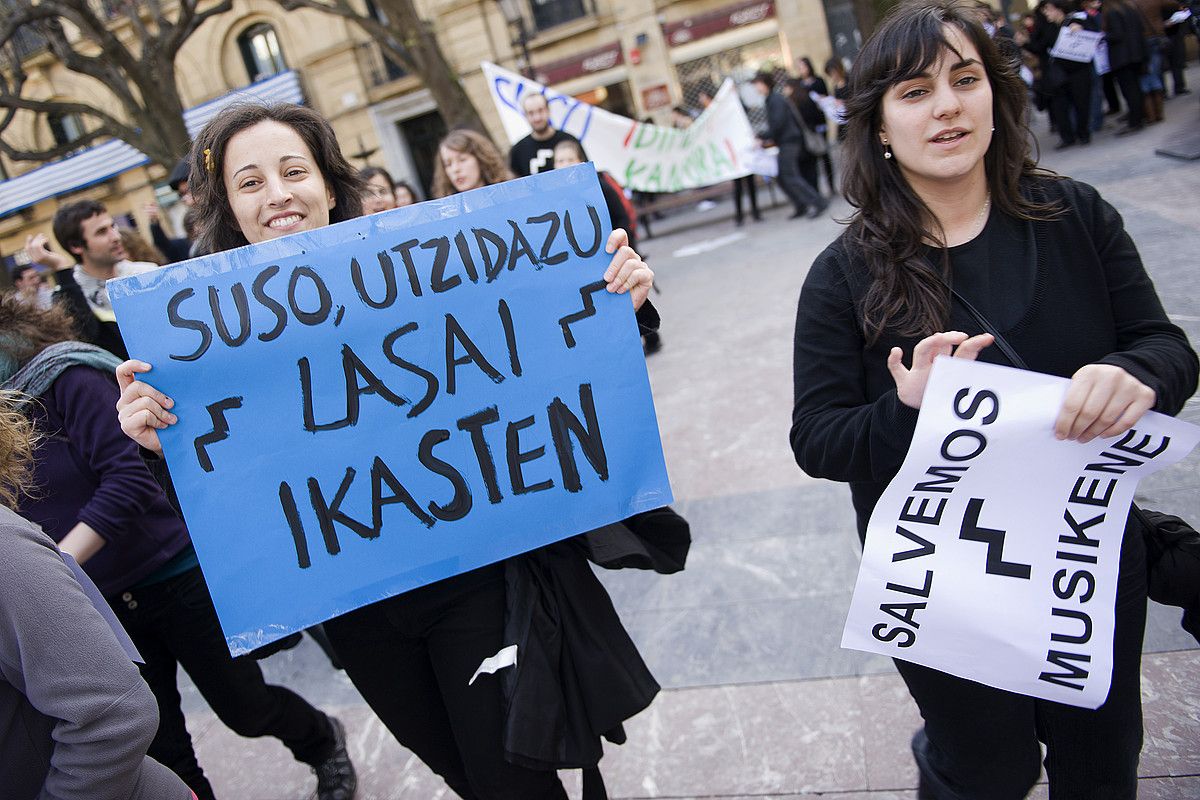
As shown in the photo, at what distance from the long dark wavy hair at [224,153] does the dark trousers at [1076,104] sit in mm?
10317

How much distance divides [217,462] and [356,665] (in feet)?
1.87

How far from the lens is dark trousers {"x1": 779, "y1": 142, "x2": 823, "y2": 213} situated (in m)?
10.6

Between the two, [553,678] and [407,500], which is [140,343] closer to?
[407,500]

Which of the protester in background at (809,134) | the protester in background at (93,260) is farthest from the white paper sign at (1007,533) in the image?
the protester in background at (809,134)

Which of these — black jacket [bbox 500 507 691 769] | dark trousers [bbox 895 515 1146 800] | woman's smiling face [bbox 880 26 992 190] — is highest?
woman's smiling face [bbox 880 26 992 190]

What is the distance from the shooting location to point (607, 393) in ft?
6.10

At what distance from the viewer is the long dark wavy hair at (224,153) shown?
1.96m

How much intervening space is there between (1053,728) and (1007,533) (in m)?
0.45

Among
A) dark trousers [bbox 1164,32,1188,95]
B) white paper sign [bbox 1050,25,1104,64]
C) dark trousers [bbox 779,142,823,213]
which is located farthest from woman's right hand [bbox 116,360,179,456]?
dark trousers [bbox 1164,32,1188,95]

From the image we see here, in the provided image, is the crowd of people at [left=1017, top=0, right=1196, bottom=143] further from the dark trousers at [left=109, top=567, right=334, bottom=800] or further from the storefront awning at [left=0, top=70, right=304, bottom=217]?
the storefront awning at [left=0, top=70, right=304, bottom=217]

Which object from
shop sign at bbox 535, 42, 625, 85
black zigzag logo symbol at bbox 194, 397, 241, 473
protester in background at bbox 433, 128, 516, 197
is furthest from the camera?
shop sign at bbox 535, 42, 625, 85

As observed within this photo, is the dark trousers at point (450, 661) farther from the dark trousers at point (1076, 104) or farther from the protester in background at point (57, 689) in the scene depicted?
the dark trousers at point (1076, 104)

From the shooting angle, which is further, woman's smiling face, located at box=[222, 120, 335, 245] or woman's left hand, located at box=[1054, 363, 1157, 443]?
woman's smiling face, located at box=[222, 120, 335, 245]

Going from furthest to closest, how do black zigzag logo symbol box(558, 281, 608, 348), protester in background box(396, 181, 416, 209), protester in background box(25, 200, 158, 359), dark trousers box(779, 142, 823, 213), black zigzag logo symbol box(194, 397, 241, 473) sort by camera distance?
dark trousers box(779, 142, 823, 213) < protester in background box(396, 181, 416, 209) < protester in background box(25, 200, 158, 359) < black zigzag logo symbol box(558, 281, 608, 348) < black zigzag logo symbol box(194, 397, 241, 473)
